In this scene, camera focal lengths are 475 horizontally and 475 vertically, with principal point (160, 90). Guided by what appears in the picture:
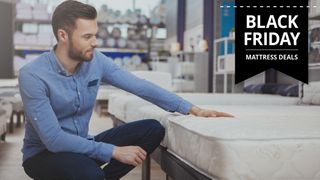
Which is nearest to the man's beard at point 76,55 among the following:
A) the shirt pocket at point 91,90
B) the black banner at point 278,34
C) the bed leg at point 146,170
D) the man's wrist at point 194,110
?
the shirt pocket at point 91,90

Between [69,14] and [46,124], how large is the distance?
38 cm

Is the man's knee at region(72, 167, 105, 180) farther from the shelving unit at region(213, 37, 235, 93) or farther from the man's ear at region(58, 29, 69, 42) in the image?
the shelving unit at region(213, 37, 235, 93)

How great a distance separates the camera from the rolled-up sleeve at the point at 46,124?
1.56m

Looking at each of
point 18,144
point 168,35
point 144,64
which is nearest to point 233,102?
point 18,144

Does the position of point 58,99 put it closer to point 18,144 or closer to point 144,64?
point 18,144

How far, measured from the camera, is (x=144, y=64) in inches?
441

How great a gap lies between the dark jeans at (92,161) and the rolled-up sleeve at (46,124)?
0.03m

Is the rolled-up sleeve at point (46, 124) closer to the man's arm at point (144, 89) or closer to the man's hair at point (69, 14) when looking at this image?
the man's hair at point (69, 14)

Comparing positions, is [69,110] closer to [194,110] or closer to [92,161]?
[92,161]

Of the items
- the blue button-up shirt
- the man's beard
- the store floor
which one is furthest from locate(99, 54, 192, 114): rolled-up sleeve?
the store floor

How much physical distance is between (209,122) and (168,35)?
Result: 11370 mm

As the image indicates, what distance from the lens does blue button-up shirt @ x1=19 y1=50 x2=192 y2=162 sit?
1.57 meters

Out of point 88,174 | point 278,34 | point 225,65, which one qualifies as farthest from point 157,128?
point 225,65

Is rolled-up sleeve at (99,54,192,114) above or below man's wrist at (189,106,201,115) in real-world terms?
above
